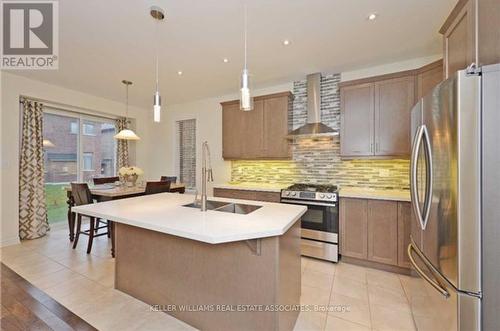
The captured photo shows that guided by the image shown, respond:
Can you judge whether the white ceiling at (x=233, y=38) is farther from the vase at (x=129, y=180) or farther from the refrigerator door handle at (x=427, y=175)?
the vase at (x=129, y=180)

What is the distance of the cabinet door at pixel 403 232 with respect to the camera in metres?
2.52

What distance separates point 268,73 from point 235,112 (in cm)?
98

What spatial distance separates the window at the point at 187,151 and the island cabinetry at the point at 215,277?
3.07m

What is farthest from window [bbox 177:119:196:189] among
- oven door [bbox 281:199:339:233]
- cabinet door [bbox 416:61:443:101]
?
cabinet door [bbox 416:61:443:101]

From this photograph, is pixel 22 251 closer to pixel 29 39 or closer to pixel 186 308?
pixel 29 39

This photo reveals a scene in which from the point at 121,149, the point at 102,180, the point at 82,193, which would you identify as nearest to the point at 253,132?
the point at 82,193

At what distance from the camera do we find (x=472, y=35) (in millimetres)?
1497

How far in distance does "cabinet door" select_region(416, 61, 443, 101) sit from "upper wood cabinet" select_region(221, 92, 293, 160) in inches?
68.6

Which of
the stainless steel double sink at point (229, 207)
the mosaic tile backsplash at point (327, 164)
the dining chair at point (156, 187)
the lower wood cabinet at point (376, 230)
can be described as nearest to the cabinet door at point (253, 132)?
the mosaic tile backsplash at point (327, 164)

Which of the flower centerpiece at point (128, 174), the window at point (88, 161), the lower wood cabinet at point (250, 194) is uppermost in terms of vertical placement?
the window at point (88, 161)

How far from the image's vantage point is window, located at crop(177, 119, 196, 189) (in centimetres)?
512

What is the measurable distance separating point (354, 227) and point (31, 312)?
11.2ft

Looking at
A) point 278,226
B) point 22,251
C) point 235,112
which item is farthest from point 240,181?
point 22,251

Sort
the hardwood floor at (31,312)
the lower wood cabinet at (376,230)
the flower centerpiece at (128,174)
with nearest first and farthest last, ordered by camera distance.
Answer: the hardwood floor at (31,312) → the lower wood cabinet at (376,230) → the flower centerpiece at (128,174)
